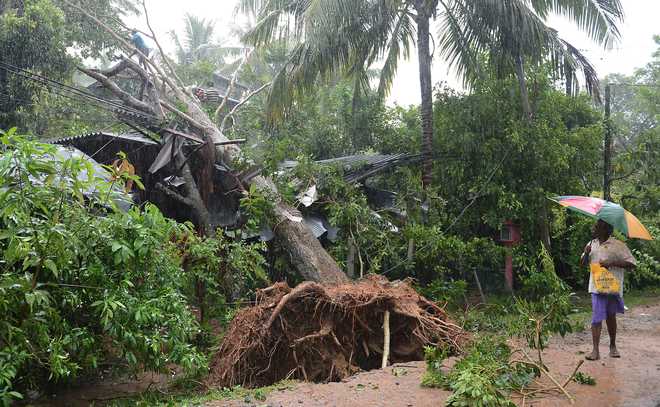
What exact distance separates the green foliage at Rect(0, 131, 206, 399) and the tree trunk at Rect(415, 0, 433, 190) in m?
6.46

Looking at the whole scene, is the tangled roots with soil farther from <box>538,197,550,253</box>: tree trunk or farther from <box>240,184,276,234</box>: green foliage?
<box>538,197,550,253</box>: tree trunk

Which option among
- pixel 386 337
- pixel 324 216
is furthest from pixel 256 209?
pixel 386 337

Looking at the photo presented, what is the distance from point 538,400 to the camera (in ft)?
15.7

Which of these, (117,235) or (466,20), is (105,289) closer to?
(117,235)

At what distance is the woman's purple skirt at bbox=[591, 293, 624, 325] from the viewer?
5902 millimetres

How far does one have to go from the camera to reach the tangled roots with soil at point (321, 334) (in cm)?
631

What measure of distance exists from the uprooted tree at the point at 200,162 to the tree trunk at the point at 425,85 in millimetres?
3153

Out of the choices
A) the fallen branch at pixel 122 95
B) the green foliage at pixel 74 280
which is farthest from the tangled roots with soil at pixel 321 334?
the fallen branch at pixel 122 95

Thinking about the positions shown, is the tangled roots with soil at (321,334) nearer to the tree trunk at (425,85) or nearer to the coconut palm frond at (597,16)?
the tree trunk at (425,85)

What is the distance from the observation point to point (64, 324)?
4.86m

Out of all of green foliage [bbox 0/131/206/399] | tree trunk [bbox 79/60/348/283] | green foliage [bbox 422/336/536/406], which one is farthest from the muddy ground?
tree trunk [bbox 79/60/348/283]

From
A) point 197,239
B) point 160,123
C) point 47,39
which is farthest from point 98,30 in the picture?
point 197,239

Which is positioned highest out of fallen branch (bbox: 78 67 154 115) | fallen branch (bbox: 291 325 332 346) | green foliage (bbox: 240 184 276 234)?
fallen branch (bbox: 78 67 154 115)

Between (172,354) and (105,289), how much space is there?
3.01 ft
